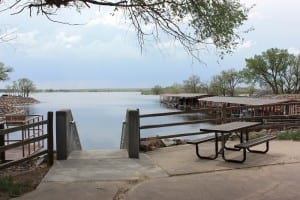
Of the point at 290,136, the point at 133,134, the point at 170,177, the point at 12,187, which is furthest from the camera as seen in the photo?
the point at 290,136

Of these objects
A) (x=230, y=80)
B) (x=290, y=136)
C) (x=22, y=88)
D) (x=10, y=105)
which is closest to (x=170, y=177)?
(x=290, y=136)

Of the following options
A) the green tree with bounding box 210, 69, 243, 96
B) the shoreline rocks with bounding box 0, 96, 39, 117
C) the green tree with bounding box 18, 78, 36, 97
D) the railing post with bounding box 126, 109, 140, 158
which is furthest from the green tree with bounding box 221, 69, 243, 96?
the railing post with bounding box 126, 109, 140, 158

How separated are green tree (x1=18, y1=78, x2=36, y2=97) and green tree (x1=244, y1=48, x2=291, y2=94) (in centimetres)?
8505

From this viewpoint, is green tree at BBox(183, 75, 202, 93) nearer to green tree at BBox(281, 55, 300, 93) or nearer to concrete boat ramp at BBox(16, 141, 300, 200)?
green tree at BBox(281, 55, 300, 93)

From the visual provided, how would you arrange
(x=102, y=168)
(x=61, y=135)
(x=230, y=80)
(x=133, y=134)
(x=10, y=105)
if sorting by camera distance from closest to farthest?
(x=102, y=168), (x=61, y=135), (x=133, y=134), (x=10, y=105), (x=230, y=80)

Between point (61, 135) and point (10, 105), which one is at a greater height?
point (61, 135)

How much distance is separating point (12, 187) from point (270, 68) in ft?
256

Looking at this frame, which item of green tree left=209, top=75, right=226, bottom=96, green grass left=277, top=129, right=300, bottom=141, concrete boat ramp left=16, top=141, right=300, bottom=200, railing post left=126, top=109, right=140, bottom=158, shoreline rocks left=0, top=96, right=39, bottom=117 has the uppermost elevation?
green tree left=209, top=75, right=226, bottom=96

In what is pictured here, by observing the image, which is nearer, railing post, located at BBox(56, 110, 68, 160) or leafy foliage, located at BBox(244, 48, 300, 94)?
railing post, located at BBox(56, 110, 68, 160)

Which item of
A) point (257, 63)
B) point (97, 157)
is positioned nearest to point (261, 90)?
point (257, 63)

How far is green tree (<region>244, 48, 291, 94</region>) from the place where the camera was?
79.8 m

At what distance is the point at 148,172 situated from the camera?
8812mm

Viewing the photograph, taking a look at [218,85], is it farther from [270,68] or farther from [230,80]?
[270,68]

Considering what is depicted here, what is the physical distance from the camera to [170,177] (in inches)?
329
